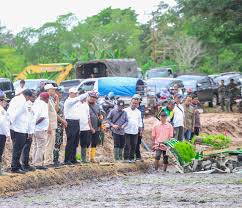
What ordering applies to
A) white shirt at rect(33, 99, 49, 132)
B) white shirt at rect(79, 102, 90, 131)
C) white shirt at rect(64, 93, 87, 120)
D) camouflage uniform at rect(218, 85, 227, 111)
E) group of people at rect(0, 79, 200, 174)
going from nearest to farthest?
group of people at rect(0, 79, 200, 174)
white shirt at rect(33, 99, 49, 132)
white shirt at rect(64, 93, 87, 120)
white shirt at rect(79, 102, 90, 131)
camouflage uniform at rect(218, 85, 227, 111)

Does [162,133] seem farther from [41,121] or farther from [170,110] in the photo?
[41,121]

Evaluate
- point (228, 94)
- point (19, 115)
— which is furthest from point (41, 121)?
point (228, 94)

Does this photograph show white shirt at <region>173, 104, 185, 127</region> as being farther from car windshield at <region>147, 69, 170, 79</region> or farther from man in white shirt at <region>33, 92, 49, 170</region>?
car windshield at <region>147, 69, 170, 79</region>

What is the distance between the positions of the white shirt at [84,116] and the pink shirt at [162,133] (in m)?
2.57

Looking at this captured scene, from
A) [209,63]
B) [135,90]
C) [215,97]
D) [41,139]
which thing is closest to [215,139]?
[135,90]

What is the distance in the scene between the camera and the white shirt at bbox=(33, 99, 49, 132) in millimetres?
19422

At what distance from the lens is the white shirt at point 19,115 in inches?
720

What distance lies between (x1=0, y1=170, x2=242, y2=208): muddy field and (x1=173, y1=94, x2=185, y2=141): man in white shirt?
12.2 feet

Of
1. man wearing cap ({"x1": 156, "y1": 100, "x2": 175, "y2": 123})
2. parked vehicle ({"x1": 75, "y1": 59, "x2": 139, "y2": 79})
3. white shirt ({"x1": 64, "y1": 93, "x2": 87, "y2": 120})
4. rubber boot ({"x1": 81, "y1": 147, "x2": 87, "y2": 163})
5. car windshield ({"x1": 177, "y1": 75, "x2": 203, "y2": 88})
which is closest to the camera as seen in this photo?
white shirt ({"x1": 64, "y1": 93, "x2": 87, "y2": 120})

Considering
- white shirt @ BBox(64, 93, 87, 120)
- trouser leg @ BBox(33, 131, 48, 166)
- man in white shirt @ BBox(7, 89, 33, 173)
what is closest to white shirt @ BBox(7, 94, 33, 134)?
man in white shirt @ BBox(7, 89, 33, 173)

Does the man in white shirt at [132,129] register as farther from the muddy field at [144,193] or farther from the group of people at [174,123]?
the muddy field at [144,193]

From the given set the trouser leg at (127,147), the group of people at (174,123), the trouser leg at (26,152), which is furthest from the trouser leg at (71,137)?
the group of people at (174,123)

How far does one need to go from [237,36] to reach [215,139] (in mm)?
18052

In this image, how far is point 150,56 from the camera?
293ft
